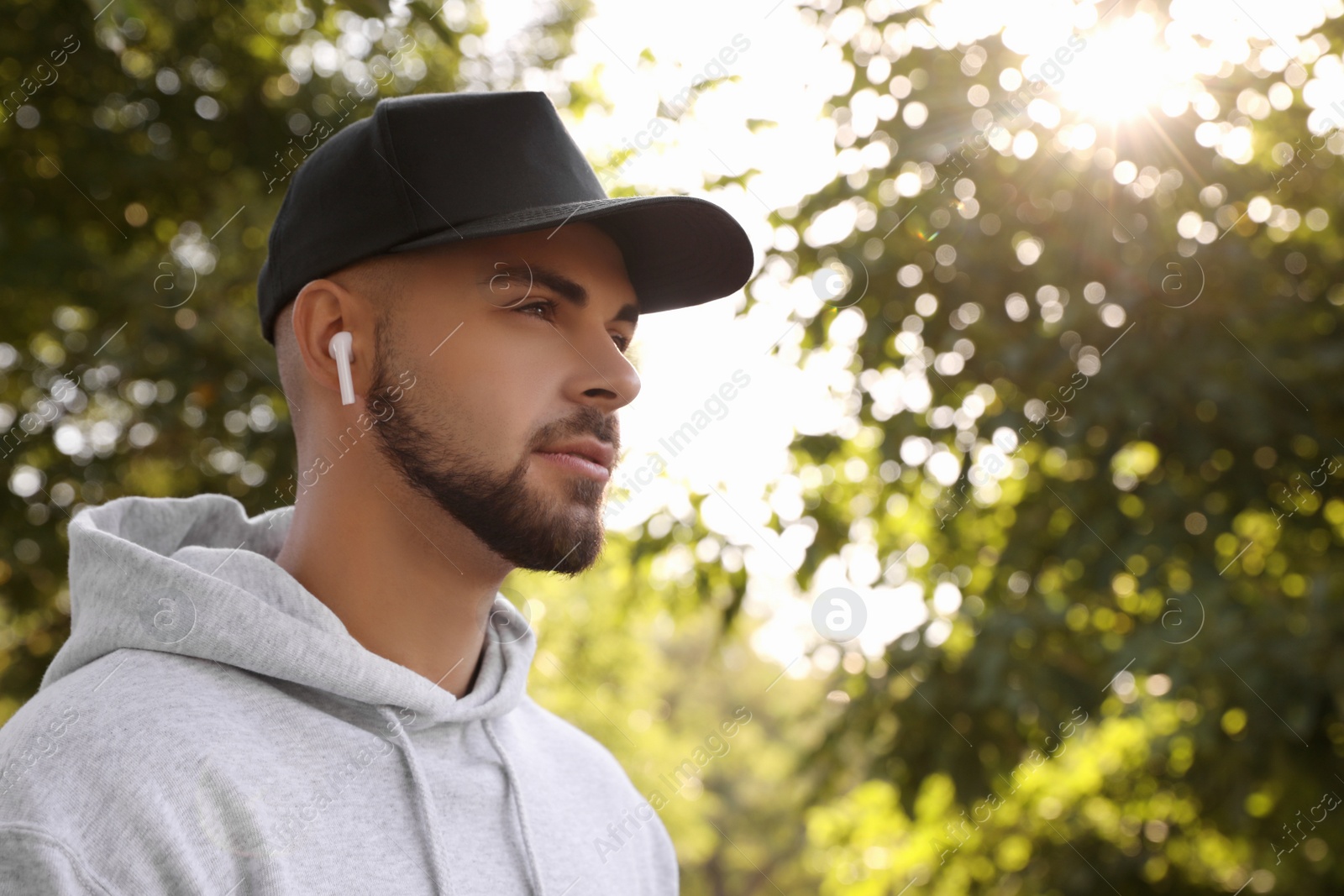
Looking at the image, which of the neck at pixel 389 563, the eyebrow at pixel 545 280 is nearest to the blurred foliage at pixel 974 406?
the eyebrow at pixel 545 280

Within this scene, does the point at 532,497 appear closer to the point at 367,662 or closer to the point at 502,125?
the point at 367,662

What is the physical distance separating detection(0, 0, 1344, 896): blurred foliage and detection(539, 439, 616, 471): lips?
1316mm

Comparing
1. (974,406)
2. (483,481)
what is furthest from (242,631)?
(974,406)

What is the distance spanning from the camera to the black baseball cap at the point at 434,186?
1.55m

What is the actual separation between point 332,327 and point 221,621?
496 millimetres

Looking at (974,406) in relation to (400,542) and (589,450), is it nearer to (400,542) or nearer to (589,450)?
(589,450)

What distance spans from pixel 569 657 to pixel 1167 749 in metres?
10.7

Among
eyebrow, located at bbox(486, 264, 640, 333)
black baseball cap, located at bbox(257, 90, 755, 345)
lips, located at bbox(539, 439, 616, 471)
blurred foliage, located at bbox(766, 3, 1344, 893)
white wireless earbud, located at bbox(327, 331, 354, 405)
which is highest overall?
black baseball cap, located at bbox(257, 90, 755, 345)

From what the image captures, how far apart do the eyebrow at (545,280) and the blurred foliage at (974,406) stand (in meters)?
1.09

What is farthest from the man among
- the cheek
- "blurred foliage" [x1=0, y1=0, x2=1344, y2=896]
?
"blurred foliage" [x1=0, y1=0, x2=1344, y2=896]

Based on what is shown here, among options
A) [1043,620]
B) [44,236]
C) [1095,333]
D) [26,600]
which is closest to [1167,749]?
[1043,620]

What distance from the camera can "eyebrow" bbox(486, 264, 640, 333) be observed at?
63.1 inches

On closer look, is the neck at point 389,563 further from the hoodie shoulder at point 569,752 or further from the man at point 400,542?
the hoodie shoulder at point 569,752

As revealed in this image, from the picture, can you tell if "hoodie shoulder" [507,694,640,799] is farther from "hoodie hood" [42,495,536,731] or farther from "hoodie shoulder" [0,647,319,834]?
"hoodie shoulder" [0,647,319,834]
